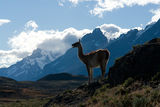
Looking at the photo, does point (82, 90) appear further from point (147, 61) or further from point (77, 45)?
point (147, 61)

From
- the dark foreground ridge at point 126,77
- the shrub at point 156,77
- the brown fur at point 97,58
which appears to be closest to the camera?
the shrub at point 156,77

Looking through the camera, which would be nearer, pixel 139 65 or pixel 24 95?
pixel 139 65

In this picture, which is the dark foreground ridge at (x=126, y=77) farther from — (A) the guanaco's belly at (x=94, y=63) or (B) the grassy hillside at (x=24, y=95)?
(B) the grassy hillside at (x=24, y=95)

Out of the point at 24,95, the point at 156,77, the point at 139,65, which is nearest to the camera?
the point at 156,77

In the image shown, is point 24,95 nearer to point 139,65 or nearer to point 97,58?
point 97,58

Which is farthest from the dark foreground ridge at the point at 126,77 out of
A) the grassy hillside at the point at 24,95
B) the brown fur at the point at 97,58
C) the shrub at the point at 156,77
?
the grassy hillside at the point at 24,95

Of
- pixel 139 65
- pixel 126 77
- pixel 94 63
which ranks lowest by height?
pixel 126 77

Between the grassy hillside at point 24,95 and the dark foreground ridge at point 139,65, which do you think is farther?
the grassy hillside at point 24,95

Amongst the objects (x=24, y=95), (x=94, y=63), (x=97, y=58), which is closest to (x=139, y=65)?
(x=97, y=58)

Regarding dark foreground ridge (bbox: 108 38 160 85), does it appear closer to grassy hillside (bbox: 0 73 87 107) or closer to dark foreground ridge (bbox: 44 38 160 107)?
dark foreground ridge (bbox: 44 38 160 107)

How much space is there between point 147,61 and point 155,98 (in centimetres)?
771

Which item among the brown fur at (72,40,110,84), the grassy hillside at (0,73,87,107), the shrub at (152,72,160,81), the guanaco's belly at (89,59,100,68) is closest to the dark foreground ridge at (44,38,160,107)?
the shrub at (152,72,160,81)

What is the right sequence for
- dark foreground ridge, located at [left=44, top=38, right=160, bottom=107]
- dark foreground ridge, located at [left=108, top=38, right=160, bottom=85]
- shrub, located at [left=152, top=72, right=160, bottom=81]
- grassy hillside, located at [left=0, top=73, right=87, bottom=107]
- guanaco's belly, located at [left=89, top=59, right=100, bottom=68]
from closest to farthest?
shrub, located at [left=152, top=72, right=160, bottom=81]
dark foreground ridge, located at [left=44, top=38, right=160, bottom=107]
dark foreground ridge, located at [left=108, top=38, right=160, bottom=85]
guanaco's belly, located at [left=89, top=59, right=100, bottom=68]
grassy hillside, located at [left=0, top=73, right=87, bottom=107]

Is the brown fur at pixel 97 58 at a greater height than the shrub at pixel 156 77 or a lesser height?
greater
